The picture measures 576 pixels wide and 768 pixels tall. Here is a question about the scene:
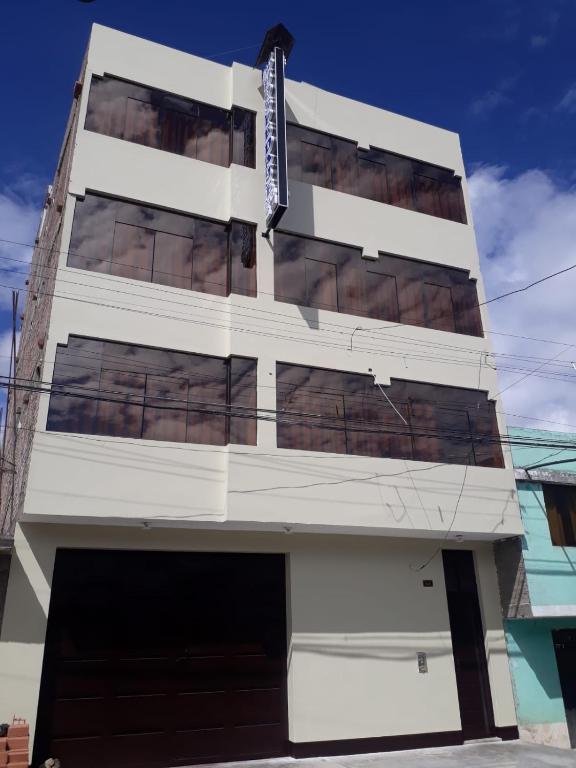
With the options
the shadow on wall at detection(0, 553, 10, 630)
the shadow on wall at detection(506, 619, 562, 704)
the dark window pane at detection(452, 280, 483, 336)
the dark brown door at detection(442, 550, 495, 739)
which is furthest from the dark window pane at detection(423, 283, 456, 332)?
the shadow on wall at detection(0, 553, 10, 630)

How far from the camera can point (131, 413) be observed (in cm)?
1274

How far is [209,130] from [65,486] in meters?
9.77

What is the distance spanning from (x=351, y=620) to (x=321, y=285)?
808 centimetres

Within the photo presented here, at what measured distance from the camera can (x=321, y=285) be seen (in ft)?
51.2

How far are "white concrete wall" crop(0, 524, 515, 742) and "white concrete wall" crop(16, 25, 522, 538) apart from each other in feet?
3.09

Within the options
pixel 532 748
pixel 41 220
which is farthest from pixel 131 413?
pixel 41 220

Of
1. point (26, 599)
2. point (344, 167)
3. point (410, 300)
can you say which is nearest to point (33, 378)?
point (26, 599)

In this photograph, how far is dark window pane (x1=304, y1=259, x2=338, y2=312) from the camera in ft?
50.5

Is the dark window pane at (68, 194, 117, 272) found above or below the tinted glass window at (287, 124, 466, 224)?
below

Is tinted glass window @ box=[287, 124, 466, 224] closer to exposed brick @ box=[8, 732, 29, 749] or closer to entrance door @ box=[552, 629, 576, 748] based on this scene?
entrance door @ box=[552, 629, 576, 748]

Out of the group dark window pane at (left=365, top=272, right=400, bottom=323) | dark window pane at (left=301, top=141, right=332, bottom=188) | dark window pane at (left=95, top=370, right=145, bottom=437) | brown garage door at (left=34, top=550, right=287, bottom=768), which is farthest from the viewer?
dark window pane at (left=301, top=141, right=332, bottom=188)

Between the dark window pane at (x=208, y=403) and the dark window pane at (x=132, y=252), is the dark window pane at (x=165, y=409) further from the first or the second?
the dark window pane at (x=132, y=252)

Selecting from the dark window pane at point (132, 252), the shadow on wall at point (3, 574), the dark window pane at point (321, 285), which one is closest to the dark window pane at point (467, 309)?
the dark window pane at point (321, 285)

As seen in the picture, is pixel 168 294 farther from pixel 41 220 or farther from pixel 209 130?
pixel 41 220
